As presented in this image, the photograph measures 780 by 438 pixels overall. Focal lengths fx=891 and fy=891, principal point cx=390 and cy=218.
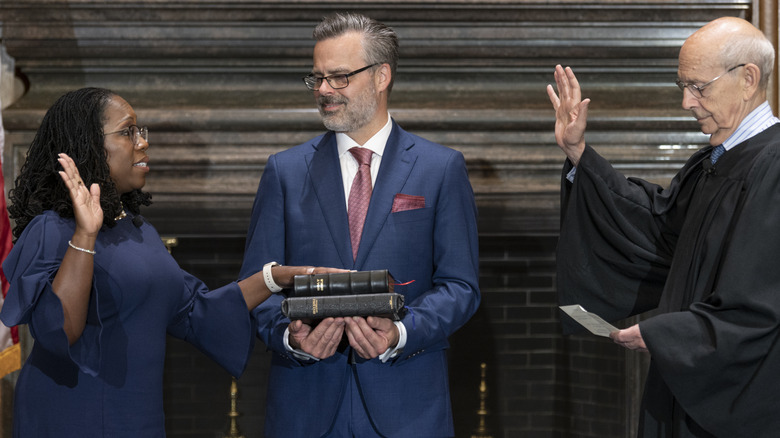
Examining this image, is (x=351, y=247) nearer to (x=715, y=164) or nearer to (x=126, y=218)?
(x=126, y=218)

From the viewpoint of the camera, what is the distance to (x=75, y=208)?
7.87 ft

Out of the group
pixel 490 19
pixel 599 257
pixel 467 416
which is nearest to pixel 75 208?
pixel 599 257

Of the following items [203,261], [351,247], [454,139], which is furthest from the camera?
[203,261]

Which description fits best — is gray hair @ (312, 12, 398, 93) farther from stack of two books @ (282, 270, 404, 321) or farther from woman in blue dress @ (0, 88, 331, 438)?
stack of two books @ (282, 270, 404, 321)

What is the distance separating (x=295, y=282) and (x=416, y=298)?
18.8 inches

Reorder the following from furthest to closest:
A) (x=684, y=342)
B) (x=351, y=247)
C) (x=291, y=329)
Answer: (x=351, y=247) → (x=291, y=329) → (x=684, y=342)

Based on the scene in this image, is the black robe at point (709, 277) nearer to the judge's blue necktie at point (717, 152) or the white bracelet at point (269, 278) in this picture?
the judge's blue necktie at point (717, 152)

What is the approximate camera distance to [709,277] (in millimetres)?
2434

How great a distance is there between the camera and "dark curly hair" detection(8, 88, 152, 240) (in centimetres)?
259

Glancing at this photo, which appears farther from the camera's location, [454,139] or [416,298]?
[454,139]

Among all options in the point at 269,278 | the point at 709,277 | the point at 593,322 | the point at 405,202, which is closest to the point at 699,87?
the point at 709,277

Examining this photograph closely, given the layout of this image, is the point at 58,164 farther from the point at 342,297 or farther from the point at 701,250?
the point at 701,250

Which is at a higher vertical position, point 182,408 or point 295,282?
point 295,282

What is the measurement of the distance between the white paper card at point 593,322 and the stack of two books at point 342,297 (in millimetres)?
494
